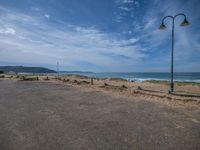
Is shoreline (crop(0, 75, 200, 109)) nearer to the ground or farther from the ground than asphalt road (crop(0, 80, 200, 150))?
farther from the ground

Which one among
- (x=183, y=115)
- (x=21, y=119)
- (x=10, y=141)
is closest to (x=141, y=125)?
(x=183, y=115)

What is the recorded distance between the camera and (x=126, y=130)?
4.28 metres

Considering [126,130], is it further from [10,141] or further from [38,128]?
[10,141]

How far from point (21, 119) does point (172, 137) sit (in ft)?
15.0

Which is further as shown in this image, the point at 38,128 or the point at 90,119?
the point at 90,119

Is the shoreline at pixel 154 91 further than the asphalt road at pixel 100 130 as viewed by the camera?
Yes

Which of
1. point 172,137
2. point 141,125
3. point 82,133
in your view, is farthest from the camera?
point 141,125

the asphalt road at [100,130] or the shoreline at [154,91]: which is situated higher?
the shoreline at [154,91]

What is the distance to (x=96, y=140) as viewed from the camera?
3672mm

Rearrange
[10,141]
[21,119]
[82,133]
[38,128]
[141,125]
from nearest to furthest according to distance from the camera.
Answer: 1. [10,141]
2. [82,133]
3. [38,128]
4. [141,125]
5. [21,119]

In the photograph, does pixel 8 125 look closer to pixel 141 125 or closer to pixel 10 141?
pixel 10 141

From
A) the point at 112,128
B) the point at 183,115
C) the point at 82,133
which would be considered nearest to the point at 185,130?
the point at 183,115

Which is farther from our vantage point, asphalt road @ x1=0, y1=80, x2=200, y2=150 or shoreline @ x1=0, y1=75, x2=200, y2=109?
shoreline @ x1=0, y1=75, x2=200, y2=109

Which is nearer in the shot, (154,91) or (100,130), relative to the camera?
(100,130)
